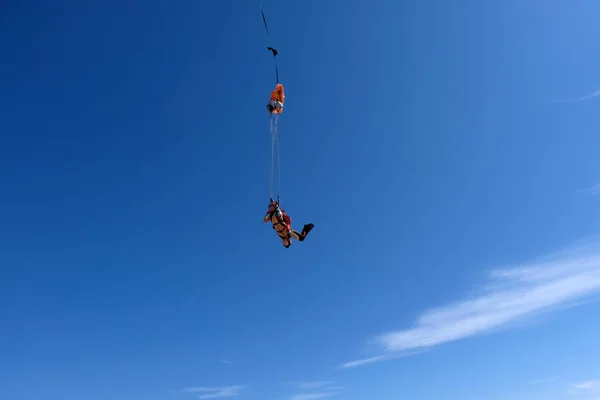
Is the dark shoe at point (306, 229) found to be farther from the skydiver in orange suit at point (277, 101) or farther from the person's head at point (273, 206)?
the skydiver in orange suit at point (277, 101)

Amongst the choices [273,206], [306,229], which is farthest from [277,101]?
[306,229]

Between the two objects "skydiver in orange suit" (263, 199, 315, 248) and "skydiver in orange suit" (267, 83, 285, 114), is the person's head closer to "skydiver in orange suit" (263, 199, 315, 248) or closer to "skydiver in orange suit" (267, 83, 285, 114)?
"skydiver in orange suit" (263, 199, 315, 248)

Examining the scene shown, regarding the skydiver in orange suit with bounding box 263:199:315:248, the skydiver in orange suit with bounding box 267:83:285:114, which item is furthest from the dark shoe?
the skydiver in orange suit with bounding box 267:83:285:114

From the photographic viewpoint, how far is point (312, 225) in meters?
25.9

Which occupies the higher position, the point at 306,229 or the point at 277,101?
the point at 277,101

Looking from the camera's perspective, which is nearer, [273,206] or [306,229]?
[273,206]

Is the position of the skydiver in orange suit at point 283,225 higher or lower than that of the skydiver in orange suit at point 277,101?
lower

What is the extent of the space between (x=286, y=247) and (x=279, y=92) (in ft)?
30.4

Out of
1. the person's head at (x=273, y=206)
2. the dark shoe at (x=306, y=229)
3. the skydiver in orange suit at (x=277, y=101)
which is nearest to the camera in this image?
the skydiver in orange suit at (x=277, y=101)

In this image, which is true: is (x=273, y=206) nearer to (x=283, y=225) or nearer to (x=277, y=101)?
(x=283, y=225)

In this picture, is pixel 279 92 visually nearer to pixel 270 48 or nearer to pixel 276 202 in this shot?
pixel 270 48

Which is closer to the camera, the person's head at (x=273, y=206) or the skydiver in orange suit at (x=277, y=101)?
the skydiver in orange suit at (x=277, y=101)

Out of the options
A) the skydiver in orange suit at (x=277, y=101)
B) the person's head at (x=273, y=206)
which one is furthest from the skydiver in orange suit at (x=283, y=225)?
the skydiver in orange suit at (x=277, y=101)

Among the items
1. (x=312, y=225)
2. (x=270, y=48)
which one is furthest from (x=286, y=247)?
(x=270, y=48)
